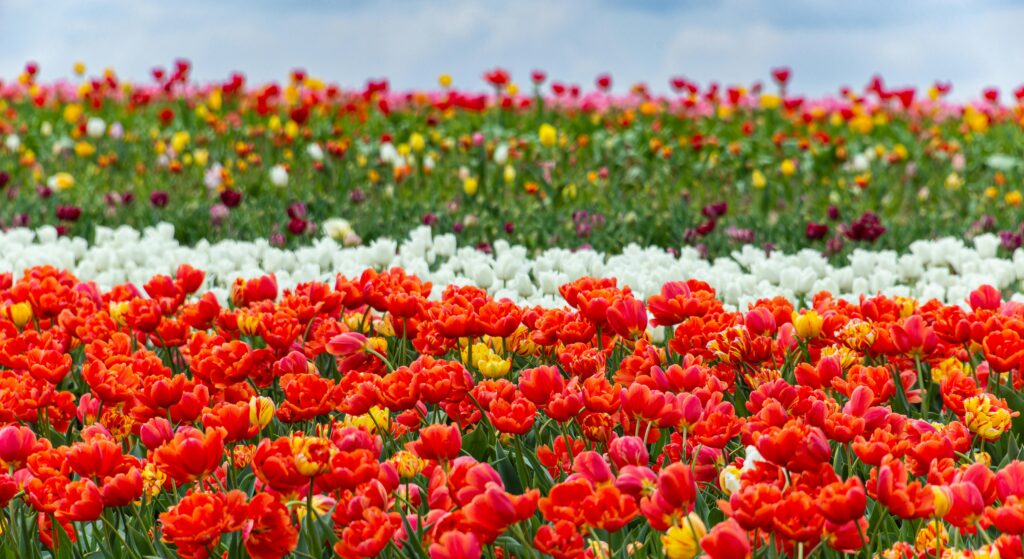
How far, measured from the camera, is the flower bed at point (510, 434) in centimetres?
206

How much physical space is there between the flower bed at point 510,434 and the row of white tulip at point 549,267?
96cm

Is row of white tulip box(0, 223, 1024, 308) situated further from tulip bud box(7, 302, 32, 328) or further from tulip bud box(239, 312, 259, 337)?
tulip bud box(239, 312, 259, 337)

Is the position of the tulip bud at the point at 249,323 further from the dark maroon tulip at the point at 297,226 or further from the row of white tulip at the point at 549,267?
the dark maroon tulip at the point at 297,226

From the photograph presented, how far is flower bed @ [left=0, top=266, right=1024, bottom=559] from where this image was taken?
2.06m

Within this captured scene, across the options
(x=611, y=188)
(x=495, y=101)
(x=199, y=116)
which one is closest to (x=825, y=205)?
(x=611, y=188)

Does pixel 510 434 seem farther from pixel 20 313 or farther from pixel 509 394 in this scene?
pixel 20 313

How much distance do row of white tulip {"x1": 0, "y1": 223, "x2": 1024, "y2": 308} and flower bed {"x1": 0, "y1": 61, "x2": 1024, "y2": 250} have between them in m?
0.81

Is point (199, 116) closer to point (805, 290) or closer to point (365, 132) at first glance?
point (365, 132)

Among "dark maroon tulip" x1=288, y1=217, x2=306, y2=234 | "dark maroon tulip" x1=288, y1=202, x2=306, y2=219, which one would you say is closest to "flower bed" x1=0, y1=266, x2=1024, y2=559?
"dark maroon tulip" x1=288, y1=217, x2=306, y2=234

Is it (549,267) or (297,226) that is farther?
(297,226)

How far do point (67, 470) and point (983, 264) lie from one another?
15.3 ft

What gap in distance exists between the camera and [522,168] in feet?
35.4

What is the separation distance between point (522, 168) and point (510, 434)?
26.2 feet

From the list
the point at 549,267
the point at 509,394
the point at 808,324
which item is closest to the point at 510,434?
the point at 509,394
